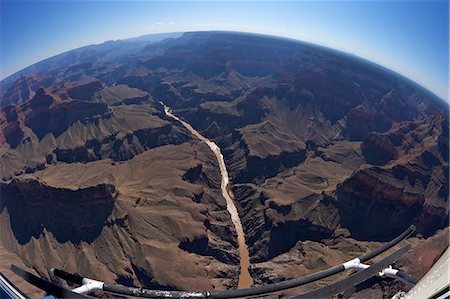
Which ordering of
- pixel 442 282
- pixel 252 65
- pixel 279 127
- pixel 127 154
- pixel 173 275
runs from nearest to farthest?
pixel 442 282 < pixel 173 275 < pixel 127 154 < pixel 279 127 < pixel 252 65

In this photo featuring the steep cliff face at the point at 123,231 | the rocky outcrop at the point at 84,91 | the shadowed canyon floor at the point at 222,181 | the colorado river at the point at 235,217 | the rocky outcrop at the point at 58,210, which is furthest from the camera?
the rocky outcrop at the point at 84,91

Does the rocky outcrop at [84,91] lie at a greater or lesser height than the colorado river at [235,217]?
greater

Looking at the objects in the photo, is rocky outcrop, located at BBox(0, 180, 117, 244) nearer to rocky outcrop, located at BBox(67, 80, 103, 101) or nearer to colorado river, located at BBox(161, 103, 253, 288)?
colorado river, located at BBox(161, 103, 253, 288)

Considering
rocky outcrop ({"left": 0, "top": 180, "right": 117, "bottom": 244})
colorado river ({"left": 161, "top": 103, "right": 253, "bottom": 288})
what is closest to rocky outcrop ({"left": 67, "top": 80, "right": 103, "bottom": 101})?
colorado river ({"left": 161, "top": 103, "right": 253, "bottom": 288})

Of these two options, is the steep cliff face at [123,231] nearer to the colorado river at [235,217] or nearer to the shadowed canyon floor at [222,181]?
the shadowed canyon floor at [222,181]

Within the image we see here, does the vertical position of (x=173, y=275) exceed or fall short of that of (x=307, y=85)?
it falls short

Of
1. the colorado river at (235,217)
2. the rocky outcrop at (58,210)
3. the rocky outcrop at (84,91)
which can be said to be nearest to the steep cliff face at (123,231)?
the rocky outcrop at (58,210)

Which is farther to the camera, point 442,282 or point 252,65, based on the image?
point 252,65

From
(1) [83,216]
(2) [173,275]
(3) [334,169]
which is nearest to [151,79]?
(3) [334,169]

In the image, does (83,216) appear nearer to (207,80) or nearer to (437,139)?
(437,139)
